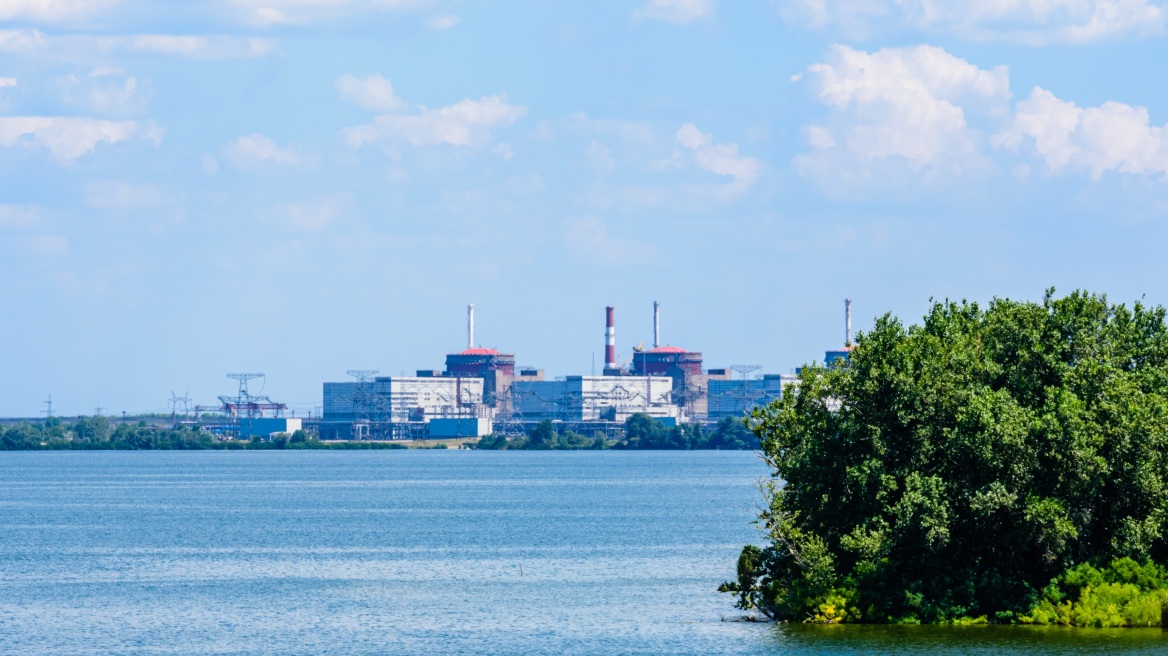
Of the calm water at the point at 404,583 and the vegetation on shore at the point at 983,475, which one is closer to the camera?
the vegetation on shore at the point at 983,475

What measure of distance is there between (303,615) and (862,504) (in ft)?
62.7

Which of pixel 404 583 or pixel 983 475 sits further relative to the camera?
pixel 404 583

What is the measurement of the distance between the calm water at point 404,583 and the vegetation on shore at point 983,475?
3.57ft

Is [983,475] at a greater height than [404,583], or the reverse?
[983,475]

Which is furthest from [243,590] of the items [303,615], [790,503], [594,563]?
[790,503]

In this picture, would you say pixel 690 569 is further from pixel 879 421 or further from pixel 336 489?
pixel 336 489

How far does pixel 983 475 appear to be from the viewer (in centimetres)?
4575

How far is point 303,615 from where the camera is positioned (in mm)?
55562

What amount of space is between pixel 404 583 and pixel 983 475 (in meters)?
26.4

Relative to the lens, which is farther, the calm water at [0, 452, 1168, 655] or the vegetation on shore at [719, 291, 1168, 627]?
the calm water at [0, 452, 1168, 655]

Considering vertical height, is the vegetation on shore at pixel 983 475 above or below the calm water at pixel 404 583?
above

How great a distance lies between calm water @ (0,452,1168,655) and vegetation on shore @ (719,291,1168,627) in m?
1.09

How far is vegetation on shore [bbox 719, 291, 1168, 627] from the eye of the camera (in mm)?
45312

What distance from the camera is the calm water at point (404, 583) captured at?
47781 millimetres
